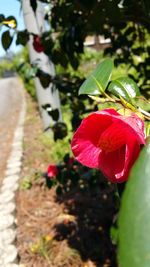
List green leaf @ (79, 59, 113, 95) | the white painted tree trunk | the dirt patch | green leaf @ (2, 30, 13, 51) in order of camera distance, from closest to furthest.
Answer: green leaf @ (79, 59, 113, 95)
green leaf @ (2, 30, 13, 51)
the dirt patch
the white painted tree trunk

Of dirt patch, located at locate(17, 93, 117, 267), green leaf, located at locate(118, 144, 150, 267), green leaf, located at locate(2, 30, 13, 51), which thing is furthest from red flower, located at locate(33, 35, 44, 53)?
green leaf, located at locate(118, 144, 150, 267)

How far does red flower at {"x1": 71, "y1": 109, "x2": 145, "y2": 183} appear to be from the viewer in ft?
1.77

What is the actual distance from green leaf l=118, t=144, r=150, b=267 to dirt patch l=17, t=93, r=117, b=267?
2.11 meters

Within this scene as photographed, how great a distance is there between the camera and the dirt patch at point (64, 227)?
2797 mm

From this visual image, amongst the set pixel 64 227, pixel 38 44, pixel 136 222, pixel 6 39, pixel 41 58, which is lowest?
pixel 64 227

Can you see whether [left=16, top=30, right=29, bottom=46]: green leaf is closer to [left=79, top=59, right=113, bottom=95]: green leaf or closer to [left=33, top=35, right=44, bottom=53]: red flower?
[left=33, top=35, right=44, bottom=53]: red flower

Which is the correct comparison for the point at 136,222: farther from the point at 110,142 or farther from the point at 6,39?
the point at 6,39

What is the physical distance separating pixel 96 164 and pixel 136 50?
7.79ft

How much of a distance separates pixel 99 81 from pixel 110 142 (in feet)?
0.94

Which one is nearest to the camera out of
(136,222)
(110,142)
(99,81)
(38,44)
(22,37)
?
(136,222)

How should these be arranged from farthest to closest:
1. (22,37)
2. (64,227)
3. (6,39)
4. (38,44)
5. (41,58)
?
(41,58), (64,227), (38,44), (22,37), (6,39)

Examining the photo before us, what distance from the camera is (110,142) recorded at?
57 cm

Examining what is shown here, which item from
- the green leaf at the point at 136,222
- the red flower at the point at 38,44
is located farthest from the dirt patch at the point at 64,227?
the green leaf at the point at 136,222

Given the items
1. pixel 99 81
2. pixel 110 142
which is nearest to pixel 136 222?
pixel 110 142
